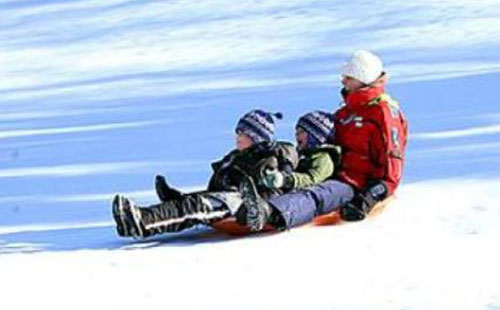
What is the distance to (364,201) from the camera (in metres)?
6.83

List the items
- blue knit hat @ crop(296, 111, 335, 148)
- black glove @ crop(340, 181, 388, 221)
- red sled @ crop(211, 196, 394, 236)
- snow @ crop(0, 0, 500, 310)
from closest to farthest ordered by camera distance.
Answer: snow @ crop(0, 0, 500, 310) < red sled @ crop(211, 196, 394, 236) < black glove @ crop(340, 181, 388, 221) < blue knit hat @ crop(296, 111, 335, 148)

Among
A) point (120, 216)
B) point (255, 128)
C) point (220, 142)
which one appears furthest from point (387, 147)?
point (220, 142)

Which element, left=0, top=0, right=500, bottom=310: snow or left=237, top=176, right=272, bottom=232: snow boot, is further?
left=237, top=176, right=272, bottom=232: snow boot

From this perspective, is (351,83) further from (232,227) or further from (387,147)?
(232,227)

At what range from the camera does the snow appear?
5590 mm

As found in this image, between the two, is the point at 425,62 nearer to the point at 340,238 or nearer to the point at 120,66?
the point at 120,66

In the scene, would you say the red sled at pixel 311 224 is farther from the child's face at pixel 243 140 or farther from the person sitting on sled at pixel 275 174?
the child's face at pixel 243 140

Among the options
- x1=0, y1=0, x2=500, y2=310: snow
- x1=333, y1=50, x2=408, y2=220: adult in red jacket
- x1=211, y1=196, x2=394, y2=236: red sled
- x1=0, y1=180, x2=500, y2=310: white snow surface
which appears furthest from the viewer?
x1=333, y1=50, x2=408, y2=220: adult in red jacket

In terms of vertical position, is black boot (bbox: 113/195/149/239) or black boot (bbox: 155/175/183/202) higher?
black boot (bbox: 155/175/183/202)

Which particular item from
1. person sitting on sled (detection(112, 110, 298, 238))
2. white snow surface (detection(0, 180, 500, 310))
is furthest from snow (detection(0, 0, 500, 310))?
person sitting on sled (detection(112, 110, 298, 238))

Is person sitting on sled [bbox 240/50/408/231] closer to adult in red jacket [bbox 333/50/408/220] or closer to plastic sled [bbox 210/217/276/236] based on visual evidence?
adult in red jacket [bbox 333/50/408/220]

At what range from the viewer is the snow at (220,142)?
18.3ft

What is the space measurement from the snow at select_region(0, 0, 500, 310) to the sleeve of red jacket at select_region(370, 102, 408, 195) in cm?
19

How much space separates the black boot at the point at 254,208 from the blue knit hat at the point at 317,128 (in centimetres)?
75
